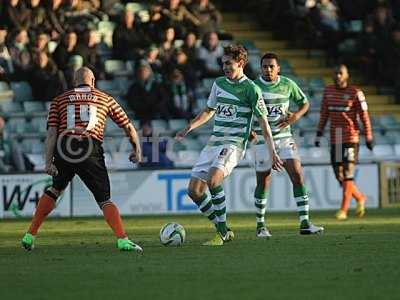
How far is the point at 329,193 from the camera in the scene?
893 inches

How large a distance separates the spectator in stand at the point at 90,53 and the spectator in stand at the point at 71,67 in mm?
234

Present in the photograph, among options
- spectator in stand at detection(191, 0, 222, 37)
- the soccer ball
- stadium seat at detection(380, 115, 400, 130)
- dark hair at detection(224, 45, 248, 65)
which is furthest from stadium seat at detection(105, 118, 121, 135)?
dark hair at detection(224, 45, 248, 65)

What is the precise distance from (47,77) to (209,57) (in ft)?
12.3

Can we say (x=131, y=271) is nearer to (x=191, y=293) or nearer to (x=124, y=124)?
(x=191, y=293)

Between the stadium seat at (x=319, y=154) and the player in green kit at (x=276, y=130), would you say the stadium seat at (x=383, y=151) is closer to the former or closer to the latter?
the stadium seat at (x=319, y=154)

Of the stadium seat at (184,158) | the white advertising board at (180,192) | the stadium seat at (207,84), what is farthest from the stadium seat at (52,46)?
the white advertising board at (180,192)

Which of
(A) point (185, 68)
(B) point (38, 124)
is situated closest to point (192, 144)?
(A) point (185, 68)

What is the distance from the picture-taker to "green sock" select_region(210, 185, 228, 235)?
558 inches

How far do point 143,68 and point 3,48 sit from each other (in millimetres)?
2613

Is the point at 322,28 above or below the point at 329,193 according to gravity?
above

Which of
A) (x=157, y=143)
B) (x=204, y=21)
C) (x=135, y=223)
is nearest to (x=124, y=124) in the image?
(x=135, y=223)

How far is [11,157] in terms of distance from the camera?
2219 centimetres

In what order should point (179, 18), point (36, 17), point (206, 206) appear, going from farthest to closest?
1. point (179, 18)
2. point (36, 17)
3. point (206, 206)

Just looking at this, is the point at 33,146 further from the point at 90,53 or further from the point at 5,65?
the point at 90,53
